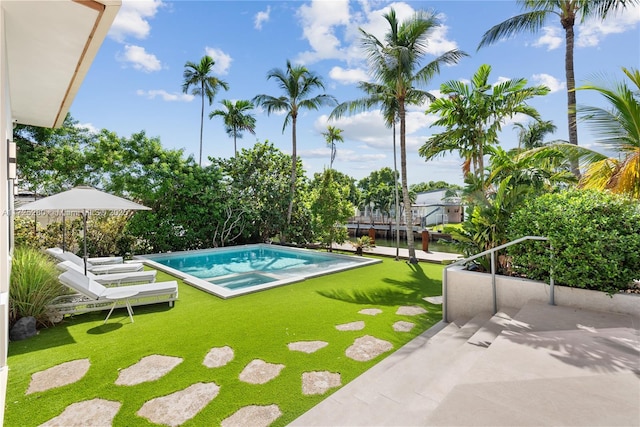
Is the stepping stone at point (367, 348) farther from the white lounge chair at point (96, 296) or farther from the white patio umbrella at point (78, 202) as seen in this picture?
the white patio umbrella at point (78, 202)

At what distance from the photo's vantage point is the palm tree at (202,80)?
23.3 metres

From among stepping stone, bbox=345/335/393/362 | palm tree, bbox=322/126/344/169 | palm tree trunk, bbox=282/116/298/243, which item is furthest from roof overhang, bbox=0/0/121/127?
palm tree, bbox=322/126/344/169

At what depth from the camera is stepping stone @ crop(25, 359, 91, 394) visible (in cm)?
354

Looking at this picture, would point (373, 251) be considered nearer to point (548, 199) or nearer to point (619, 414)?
point (548, 199)

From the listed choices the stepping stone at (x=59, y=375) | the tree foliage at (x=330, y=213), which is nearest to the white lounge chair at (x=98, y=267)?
the stepping stone at (x=59, y=375)

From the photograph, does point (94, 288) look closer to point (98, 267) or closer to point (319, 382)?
point (98, 267)

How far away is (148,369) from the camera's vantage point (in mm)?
3910

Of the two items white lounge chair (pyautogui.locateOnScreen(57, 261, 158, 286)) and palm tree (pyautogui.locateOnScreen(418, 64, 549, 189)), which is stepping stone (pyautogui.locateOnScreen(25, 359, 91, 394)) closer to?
white lounge chair (pyautogui.locateOnScreen(57, 261, 158, 286))

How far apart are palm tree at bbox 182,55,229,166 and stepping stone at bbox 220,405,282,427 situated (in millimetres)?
25271

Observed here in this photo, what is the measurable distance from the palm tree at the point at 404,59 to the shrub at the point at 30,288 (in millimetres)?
10267

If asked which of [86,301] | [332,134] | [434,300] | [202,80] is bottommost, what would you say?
[434,300]

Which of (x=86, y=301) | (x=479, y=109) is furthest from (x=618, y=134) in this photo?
(x=86, y=301)

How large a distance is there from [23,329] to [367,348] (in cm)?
539

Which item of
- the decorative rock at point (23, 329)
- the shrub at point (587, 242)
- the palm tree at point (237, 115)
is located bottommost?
the decorative rock at point (23, 329)
